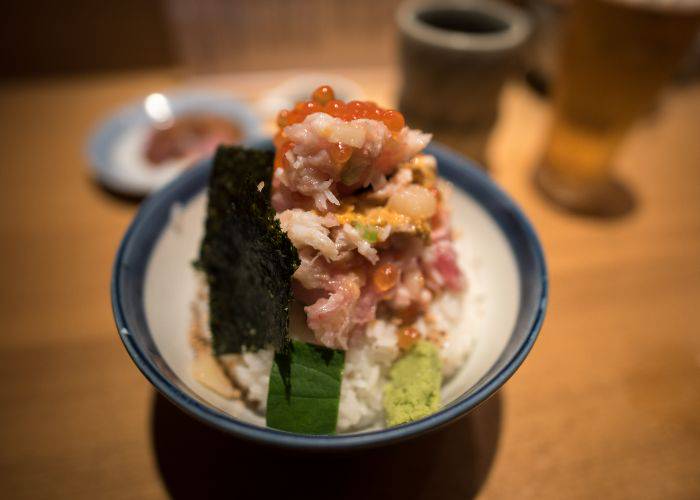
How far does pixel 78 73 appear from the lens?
324 centimetres

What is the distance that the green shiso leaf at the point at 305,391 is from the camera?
112 centimetres

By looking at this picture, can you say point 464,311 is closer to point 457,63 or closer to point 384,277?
point 384,277

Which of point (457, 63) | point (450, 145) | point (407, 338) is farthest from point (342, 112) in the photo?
point (450, 145)

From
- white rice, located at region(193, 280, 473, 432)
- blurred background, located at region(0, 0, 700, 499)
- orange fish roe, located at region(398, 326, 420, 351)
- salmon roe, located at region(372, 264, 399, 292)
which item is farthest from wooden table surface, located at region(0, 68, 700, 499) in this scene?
salmon roe, located at region(372, 264, 399, 292)

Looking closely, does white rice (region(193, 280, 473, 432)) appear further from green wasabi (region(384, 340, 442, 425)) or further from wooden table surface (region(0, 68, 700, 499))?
wooden table surface (region(0, 68, 700, 499))

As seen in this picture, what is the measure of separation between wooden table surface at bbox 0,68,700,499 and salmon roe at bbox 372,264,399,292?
0.48 metres

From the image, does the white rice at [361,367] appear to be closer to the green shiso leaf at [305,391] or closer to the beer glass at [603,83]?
the green shiso leaf at [305,391]

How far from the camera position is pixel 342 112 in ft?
3.74

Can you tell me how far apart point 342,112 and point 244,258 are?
48 centimetres

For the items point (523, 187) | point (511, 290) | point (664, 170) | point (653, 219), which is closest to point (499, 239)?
point (511, 290)

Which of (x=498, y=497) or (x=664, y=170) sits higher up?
(x=664, y=170)

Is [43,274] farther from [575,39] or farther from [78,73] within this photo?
[575,39]

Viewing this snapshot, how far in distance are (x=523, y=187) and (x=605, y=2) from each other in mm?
880

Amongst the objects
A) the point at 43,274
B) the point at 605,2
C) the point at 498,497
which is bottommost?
the point at 498,497
